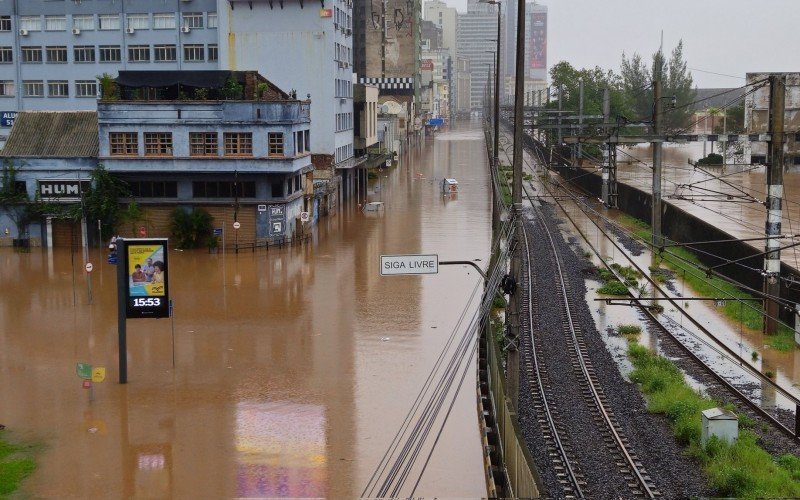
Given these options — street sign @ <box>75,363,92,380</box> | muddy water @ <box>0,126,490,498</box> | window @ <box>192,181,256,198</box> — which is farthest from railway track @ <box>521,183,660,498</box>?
window @ <box>192,181,256,198</box>

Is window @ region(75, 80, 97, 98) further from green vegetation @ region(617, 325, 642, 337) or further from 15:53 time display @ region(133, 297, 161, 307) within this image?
green vegetation @ region(617, 325, 642, 337)

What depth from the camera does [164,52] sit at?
205 feet

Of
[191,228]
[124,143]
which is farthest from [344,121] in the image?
[191,228]

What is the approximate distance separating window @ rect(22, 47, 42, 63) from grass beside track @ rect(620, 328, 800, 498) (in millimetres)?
51949

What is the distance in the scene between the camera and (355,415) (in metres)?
20.3

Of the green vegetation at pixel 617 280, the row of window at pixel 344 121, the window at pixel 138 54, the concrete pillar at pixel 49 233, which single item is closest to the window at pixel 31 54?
the window at pixel 138 54

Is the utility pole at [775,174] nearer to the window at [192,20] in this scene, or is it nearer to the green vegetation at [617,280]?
the green vegetation at [617,280]

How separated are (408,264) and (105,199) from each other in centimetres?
2641

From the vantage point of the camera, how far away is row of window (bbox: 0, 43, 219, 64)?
61812mm

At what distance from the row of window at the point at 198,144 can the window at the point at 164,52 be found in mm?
21839

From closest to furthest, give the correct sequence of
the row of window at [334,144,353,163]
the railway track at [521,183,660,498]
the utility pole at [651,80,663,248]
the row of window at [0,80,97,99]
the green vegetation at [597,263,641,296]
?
the railway track at [521,183,660,498] < the green vegetation at [597,263,641,296] < the utility pole at [651,80,663,248] < the row of window at [334,144,353,163] < the row of window at [0,80,97,99]

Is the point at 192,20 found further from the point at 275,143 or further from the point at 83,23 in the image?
the point at 275,143

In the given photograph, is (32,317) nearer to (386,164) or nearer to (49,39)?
(49,39)

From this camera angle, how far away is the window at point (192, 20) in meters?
61.9
